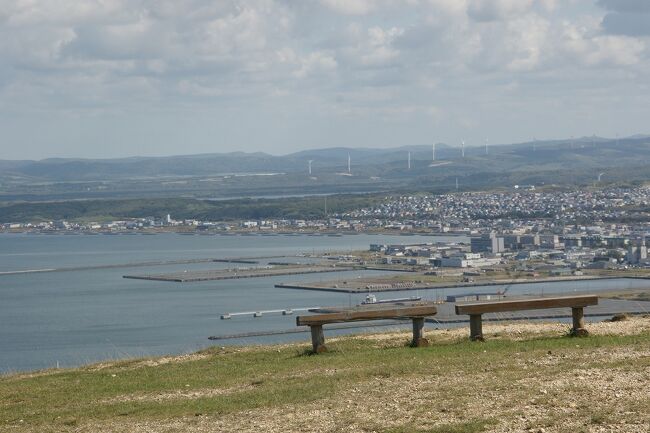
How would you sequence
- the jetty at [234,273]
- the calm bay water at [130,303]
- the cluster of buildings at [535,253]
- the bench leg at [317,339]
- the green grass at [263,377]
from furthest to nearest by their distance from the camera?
the cluster of buildings at [535,253] → the jetty at [234,273] → the calm bay water at [130,303] → the bench leg at [317,339] → the green grass at [263,377]

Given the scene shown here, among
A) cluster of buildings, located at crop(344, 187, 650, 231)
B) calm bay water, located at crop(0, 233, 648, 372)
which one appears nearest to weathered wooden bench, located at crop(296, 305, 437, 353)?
calm bay water, located at crop(0, 233, 648, 372)

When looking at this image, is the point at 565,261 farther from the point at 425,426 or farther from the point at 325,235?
the point at 425,426

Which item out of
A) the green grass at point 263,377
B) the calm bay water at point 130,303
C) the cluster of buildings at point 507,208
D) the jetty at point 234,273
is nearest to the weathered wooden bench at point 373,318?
the green grass at point 263,377

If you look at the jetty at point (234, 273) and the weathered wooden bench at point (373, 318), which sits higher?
the weathered wooden bench at point (373, 318)

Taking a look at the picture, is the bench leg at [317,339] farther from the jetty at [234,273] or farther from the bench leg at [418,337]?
the jetty at [234,273]

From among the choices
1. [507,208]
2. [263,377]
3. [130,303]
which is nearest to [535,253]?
[130,303]
